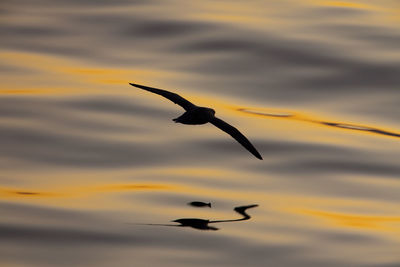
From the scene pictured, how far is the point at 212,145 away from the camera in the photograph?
1286cm

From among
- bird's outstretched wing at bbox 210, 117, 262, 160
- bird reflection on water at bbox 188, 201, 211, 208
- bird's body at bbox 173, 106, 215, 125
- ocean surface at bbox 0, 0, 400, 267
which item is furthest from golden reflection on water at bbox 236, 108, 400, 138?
bird's outstretched wing at bbox 210, 117, 262, 160

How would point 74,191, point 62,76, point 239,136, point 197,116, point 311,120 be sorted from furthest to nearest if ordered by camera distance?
point 62,76 < point 311,120 < point 74,191 < point 197,116 < point 239,136

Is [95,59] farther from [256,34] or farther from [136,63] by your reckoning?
[256,34]

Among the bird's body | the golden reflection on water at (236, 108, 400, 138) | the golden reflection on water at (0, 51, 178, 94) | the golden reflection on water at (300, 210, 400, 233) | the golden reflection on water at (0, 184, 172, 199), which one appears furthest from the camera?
the golden reflection on water at (0, 51, 178, 94)

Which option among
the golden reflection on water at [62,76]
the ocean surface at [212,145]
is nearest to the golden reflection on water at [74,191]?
the ocean surface at [212,145]

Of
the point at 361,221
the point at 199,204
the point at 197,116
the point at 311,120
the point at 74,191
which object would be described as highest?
the point at 311,120

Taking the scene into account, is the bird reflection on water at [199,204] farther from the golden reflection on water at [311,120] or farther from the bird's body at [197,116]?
the golden reflection on water at [311,120]

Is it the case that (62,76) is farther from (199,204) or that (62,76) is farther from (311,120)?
(199,204)

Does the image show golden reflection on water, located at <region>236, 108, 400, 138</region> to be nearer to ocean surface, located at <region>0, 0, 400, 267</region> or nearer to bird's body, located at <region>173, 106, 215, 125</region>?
ocean surface, located at <region>0, 0, 400, 267</region>

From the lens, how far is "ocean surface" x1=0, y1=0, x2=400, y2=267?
9.98 metres

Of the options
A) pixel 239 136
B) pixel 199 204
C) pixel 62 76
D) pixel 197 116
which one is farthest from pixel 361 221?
pixel 62 76

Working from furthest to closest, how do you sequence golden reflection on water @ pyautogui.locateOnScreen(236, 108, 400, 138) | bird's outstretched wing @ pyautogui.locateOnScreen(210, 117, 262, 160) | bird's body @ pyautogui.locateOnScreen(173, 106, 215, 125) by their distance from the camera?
golden reflection on water @ pyautogui.locateOnScreen(236, 108, 400, 138) → bird's body @ pyautogui.locateOnScreen(173, 106, 215, 125) → bird's outstretched wing @ pyautogui.locateOnScreen(210, 117, 262, 160)

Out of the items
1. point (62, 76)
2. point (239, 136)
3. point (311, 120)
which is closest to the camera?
point (239, 136)

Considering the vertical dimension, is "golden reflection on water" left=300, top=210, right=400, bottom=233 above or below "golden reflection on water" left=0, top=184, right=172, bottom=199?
below
